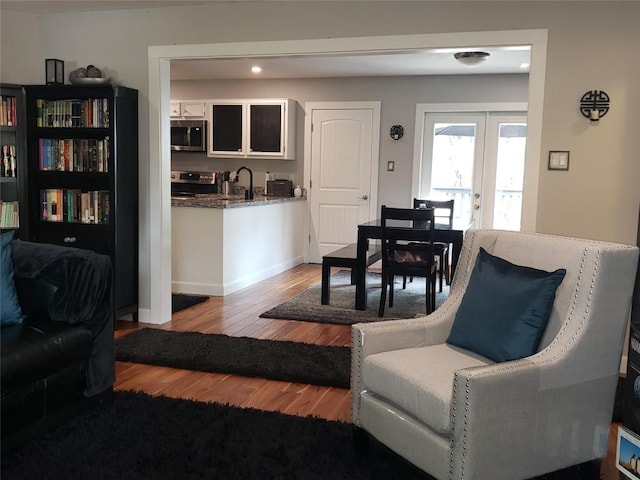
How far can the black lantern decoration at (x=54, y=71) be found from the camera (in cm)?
445

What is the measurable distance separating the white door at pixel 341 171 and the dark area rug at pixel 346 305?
138 cm

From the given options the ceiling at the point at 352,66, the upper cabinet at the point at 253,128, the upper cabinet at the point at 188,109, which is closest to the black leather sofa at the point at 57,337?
the ceiling at the point at 352,66

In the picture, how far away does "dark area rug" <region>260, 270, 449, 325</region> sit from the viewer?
4.76 m

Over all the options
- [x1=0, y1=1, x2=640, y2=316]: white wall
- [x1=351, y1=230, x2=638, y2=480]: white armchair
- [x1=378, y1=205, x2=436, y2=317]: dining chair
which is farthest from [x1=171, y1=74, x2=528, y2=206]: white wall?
[x1=351, y1=230, x2=638, y2=480]: white armchair

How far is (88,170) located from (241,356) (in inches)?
73.0

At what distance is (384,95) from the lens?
285 inches

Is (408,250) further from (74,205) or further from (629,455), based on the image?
(629,455)

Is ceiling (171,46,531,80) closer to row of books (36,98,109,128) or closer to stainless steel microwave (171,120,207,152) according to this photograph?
stainless steel microwave (171,120,207,152)

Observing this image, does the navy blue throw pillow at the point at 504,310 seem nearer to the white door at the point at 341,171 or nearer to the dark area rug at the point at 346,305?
the dark area rug at the point at 346,305

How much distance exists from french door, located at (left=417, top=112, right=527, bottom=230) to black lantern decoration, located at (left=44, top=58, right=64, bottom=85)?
4233mm

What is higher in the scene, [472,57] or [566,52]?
[472,57]

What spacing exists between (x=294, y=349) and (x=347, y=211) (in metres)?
3.90

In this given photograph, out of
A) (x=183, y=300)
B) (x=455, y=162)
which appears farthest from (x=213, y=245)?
(x=455, y=162)

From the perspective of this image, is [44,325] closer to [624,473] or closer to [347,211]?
[624,473]
